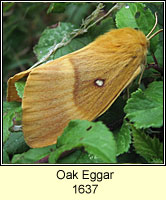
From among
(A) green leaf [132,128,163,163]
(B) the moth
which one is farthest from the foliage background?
(B) the moth

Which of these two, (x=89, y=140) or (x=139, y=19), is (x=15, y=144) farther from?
(x=139, y=19)

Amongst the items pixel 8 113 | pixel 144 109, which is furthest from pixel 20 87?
pixel 144 109

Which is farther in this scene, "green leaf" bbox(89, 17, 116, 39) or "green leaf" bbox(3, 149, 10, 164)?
"green leaf" bbox(89, 17, 116, 39)

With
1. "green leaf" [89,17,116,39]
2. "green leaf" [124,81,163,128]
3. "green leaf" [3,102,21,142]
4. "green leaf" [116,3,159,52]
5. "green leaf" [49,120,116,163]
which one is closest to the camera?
"green leaf" [49,120,116,163]

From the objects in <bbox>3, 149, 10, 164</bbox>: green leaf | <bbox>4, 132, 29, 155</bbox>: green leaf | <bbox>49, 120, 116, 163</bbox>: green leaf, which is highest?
<bbox>49, 120, 116, 163</bbox>: green leaf

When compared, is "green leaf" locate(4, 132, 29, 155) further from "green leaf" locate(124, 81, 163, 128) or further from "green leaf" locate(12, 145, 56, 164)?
"green leaf" locate(124, 81, 163, 128)

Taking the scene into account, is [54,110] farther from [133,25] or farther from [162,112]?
[133,25]
